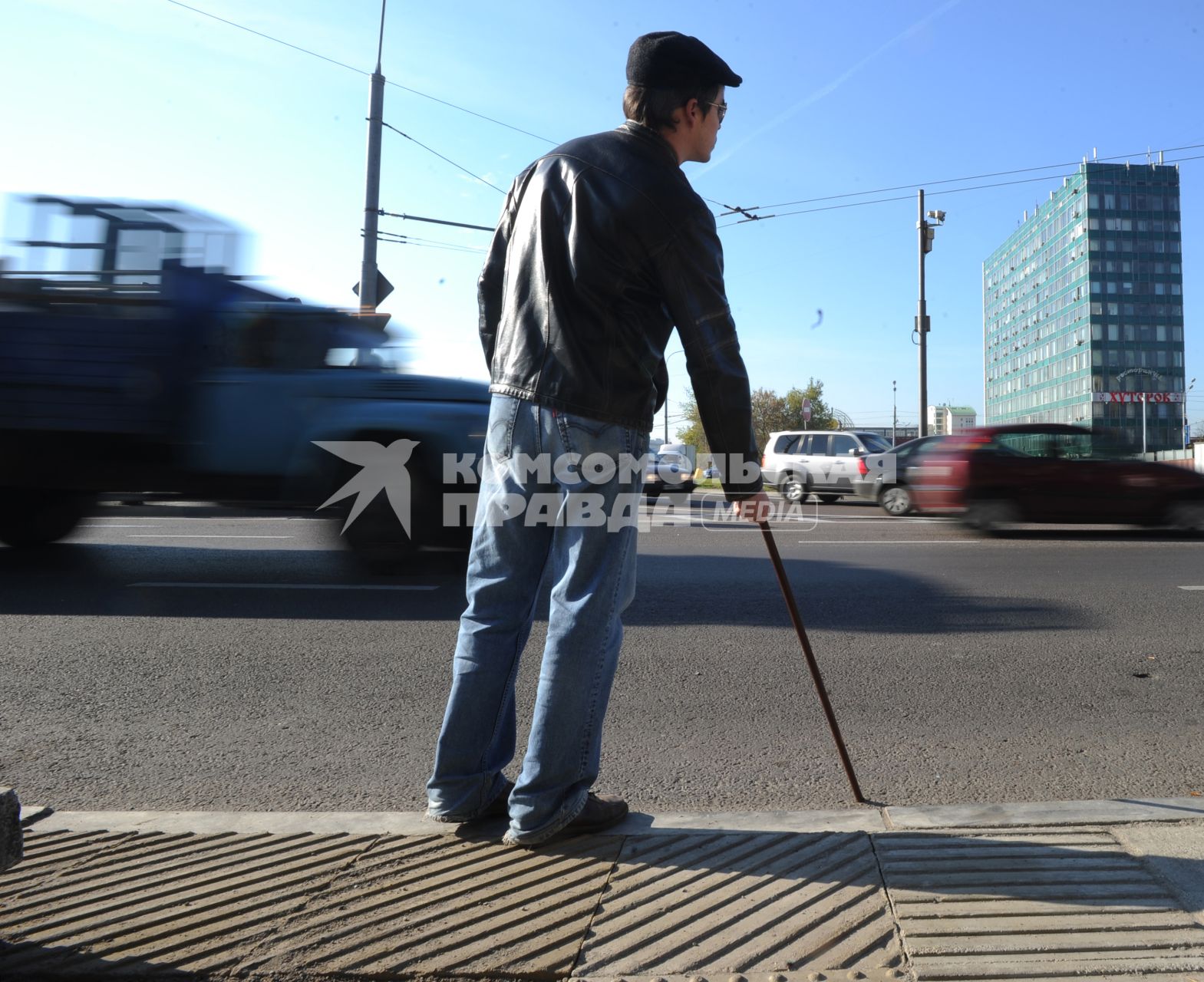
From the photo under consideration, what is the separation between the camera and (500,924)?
6.48 feet

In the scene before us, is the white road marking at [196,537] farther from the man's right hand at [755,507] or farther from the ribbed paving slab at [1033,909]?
the ribbed paving slab at [1033,909]

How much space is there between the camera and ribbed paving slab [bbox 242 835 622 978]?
184cm

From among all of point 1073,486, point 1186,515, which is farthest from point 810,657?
point 1186,515

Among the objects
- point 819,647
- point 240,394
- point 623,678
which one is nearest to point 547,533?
point 623,678

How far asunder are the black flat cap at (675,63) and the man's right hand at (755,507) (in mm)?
1049

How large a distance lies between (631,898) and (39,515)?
8.52m

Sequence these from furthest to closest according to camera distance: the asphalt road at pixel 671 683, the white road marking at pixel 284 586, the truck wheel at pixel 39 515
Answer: the truck wheel at pixel 39 515
the white road marking at pixel 284 586
the asphalt road at pixel 671 683

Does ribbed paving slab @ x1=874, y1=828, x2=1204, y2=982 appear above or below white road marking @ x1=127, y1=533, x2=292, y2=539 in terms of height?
below

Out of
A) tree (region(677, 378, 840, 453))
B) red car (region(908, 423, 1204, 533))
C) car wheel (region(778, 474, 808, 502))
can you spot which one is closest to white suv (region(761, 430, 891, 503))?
car wheel (region(778, 474, 808, 502))

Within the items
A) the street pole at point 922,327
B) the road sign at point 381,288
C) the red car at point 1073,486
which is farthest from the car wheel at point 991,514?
the street pole at point 922,327

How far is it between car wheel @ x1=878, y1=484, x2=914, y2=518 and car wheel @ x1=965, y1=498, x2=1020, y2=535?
434 centimetres

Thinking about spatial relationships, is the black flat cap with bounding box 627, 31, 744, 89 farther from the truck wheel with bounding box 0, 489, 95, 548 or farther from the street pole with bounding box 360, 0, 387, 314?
the street pole with bounding box 360, 0, 387, 314

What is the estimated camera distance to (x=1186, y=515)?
11312mm

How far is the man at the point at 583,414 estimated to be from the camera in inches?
90.6
